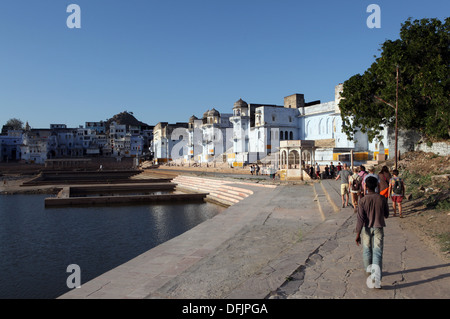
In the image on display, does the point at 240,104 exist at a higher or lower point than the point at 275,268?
higher

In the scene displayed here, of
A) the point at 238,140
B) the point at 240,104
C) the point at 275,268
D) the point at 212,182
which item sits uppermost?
the point at 240,104

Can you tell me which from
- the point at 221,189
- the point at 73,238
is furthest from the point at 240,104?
the point at 73,238

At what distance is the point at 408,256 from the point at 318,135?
4503 cm

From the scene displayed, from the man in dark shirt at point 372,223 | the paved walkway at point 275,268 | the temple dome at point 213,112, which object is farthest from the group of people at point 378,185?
the temple dome at point 213,112

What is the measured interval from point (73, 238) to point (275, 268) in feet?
37.9

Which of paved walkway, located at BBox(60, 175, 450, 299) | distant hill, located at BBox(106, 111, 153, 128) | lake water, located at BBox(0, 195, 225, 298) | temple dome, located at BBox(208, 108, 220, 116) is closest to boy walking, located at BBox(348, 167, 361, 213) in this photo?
paved walkway, located at BBox(60, 175, 450, 299)

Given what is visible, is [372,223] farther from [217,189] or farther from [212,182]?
[212,182]

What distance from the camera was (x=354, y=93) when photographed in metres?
23.8

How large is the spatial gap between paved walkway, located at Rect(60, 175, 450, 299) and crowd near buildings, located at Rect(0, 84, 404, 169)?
16664 millimetres

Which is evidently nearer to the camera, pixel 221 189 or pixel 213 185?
pixel 221 189

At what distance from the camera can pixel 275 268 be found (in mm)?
5957

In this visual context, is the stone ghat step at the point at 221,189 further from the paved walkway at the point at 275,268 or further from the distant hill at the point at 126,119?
the distant hill at the point at 126,119

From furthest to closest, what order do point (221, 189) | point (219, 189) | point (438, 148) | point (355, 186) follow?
point (219, 189) → point (221, 189) → point (438, 148) → point (355, 186)

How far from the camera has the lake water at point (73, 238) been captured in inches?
382
